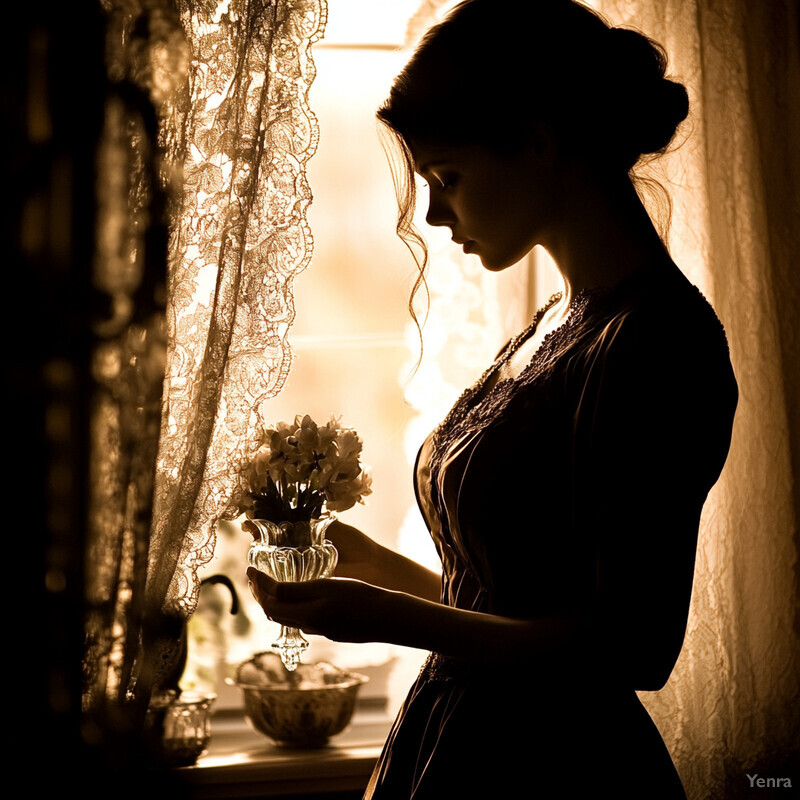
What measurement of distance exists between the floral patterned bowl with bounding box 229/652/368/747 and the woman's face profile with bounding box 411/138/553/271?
85 cm

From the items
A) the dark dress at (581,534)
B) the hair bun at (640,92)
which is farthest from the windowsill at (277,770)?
the hair bun at (640,92)

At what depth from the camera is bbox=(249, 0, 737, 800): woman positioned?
81cm

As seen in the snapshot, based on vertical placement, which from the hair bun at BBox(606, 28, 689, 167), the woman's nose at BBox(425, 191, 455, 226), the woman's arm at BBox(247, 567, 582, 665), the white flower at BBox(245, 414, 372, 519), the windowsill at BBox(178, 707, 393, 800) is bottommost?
the windowsill at BBox(178, 707, 393, 800)

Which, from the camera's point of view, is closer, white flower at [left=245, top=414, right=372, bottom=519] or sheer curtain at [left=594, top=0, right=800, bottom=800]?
white flower at [left=245, top=414, right=372, bottom=519]

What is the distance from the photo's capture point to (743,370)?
152 centimetres

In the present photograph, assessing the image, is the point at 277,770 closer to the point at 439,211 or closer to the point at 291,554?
the point at 291,554

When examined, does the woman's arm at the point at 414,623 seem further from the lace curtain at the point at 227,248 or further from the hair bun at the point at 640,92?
the hair bun at the point at 640,92

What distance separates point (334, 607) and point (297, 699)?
2.28ft

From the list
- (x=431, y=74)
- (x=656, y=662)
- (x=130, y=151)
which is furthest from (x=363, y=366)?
(x=656, y=662)

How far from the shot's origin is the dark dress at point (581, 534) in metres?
0.80

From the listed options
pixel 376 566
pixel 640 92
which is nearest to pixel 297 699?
pixel 376 566

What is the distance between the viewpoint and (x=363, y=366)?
152 centimetres

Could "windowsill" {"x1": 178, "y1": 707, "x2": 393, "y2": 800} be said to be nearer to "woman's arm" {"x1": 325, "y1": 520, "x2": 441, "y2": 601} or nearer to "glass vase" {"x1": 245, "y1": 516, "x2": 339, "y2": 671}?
"woman's arm" {"x1": 325, "y1": 520, "x2": 441, "y2": 601}

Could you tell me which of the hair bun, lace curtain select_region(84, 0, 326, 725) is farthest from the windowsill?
the hair bun
